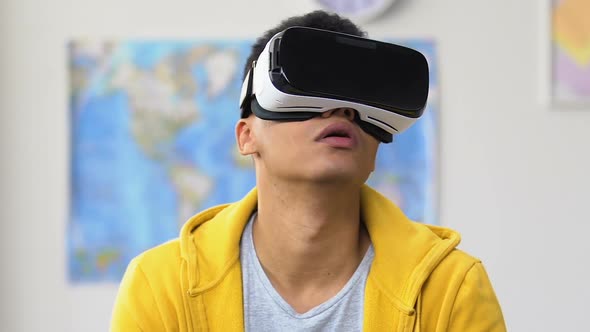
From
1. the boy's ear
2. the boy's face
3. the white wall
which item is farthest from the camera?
the white wall

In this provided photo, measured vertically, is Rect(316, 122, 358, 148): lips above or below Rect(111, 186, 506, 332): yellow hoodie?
above

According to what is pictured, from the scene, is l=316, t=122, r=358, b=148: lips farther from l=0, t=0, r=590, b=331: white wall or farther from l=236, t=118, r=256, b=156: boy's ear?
l=0, t=0, r=590, b=331: white wall

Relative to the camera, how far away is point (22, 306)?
2758 mm

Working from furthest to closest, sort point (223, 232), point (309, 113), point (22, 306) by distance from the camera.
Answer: point (22, 306) < point (223, 232) < point (309, 113)

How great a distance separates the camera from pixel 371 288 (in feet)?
4.57

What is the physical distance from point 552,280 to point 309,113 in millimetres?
1747

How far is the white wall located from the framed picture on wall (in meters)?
0.04

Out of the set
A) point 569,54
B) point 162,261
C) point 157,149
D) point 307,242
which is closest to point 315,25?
point 307,242

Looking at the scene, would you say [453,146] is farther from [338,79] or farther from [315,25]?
[338,79]

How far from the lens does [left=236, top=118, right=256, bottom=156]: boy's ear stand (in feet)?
4.82

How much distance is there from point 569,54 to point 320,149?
1.77 metres

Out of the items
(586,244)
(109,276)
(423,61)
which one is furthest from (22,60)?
(586,244)

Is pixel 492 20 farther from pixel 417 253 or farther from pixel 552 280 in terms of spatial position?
pixel 417 253

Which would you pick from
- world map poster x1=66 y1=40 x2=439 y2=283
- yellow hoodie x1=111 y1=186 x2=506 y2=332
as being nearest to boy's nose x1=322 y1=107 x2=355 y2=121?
yellow hoodie x1=111 y1=186 x2=506 y2=332
